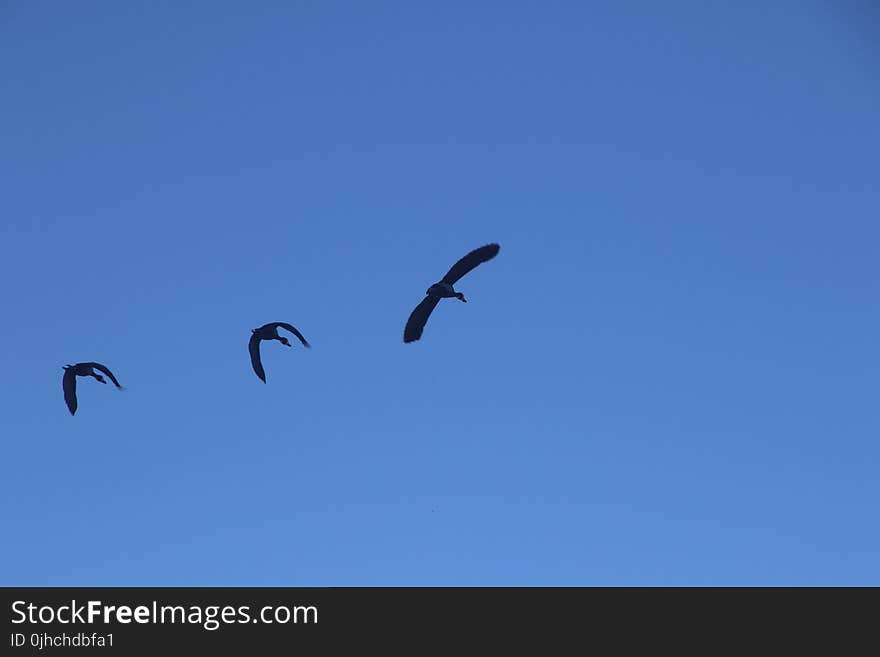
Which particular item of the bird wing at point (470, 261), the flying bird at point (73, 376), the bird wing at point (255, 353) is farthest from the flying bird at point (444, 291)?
the flying bird at point (73, 376)

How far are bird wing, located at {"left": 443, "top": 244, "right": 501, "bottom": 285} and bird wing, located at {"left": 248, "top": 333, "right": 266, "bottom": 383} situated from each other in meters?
9.26

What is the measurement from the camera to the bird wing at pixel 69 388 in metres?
64.0

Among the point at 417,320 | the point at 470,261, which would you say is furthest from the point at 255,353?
the point at 470,261

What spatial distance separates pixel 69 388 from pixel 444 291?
59.9 feet

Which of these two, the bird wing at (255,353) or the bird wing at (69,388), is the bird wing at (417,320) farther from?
the bird wing at (69,388)

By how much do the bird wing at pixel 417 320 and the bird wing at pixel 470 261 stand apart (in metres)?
1.38

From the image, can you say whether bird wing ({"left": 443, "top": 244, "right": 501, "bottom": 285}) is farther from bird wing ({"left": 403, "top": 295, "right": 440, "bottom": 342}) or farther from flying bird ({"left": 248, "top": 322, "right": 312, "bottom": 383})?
flying bird ({"left": 248, "top": 322, "right": 312, "bottom": 383})

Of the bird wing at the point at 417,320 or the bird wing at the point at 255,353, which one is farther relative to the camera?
the bird wing at the point at 255,353

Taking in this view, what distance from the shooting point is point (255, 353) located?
62375 millimetres

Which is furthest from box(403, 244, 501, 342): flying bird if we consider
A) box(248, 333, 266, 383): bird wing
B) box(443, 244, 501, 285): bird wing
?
box(248, 333, 266, 383): bird wing
